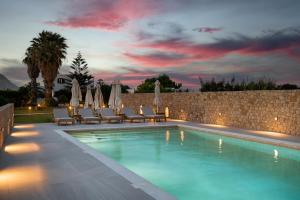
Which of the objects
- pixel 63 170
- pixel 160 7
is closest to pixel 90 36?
pixel 160 7

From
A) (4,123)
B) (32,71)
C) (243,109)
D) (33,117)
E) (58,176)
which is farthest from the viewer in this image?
(32,71)

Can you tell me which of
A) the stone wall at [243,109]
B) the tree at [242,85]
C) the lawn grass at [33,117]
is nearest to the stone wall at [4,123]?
the lawn grass at [33,117]

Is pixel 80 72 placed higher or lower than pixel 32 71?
higher

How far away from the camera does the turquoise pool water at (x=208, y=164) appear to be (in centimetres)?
612

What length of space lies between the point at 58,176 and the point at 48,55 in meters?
27.4

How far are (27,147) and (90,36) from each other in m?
15.3

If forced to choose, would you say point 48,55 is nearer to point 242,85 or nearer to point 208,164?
point 242,85

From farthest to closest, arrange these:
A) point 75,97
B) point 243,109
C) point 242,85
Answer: point 242,85 < point 75,97 < point 243,109

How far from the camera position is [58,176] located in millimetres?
5648

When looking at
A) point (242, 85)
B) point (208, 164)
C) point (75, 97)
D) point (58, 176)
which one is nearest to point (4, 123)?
point (58, 176)

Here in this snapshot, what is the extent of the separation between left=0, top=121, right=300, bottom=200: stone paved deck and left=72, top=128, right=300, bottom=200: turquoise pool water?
1.19 metres

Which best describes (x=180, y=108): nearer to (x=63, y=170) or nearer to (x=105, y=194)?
(x=63, y=170)

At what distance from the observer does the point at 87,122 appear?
1594 centimetres

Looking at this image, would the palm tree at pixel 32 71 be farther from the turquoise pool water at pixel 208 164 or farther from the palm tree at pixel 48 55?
the turquoise pool water at pixel 208 164
